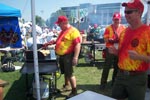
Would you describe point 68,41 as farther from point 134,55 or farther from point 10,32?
point 10,32

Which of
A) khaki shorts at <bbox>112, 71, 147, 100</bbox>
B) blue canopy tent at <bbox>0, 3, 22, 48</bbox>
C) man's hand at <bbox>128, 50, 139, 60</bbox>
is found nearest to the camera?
man's hand at <bbox>128, 50, 139, 60</bbox>

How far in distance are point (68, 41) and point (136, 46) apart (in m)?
2.79

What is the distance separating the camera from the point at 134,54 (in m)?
2.46

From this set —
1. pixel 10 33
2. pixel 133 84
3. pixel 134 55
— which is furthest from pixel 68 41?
pixel 10 33

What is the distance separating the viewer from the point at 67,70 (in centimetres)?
543

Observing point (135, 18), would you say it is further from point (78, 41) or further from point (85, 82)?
point (85, 82)

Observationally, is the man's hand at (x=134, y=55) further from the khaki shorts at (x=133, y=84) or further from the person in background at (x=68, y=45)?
the person in background at (x=68, y=45)

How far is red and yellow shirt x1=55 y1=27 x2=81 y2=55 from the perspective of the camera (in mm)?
5277

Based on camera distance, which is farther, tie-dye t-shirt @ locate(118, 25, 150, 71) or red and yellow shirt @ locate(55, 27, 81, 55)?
red and yellow shirt @ locate(55, 27, 81, 55)

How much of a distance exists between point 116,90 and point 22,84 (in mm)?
4601

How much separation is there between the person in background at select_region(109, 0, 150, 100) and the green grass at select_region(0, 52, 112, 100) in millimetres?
3021

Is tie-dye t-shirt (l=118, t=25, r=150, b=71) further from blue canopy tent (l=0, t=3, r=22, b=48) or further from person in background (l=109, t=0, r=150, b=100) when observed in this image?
blue canopy tent (l=0, t=3, r=22, b=48)

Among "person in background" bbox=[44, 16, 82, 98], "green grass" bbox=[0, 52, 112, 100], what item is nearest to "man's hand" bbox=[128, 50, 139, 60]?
"person in background" bbox=[44, 16, 82, 98]

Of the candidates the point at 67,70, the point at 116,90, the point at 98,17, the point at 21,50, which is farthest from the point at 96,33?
the point at 98,17
